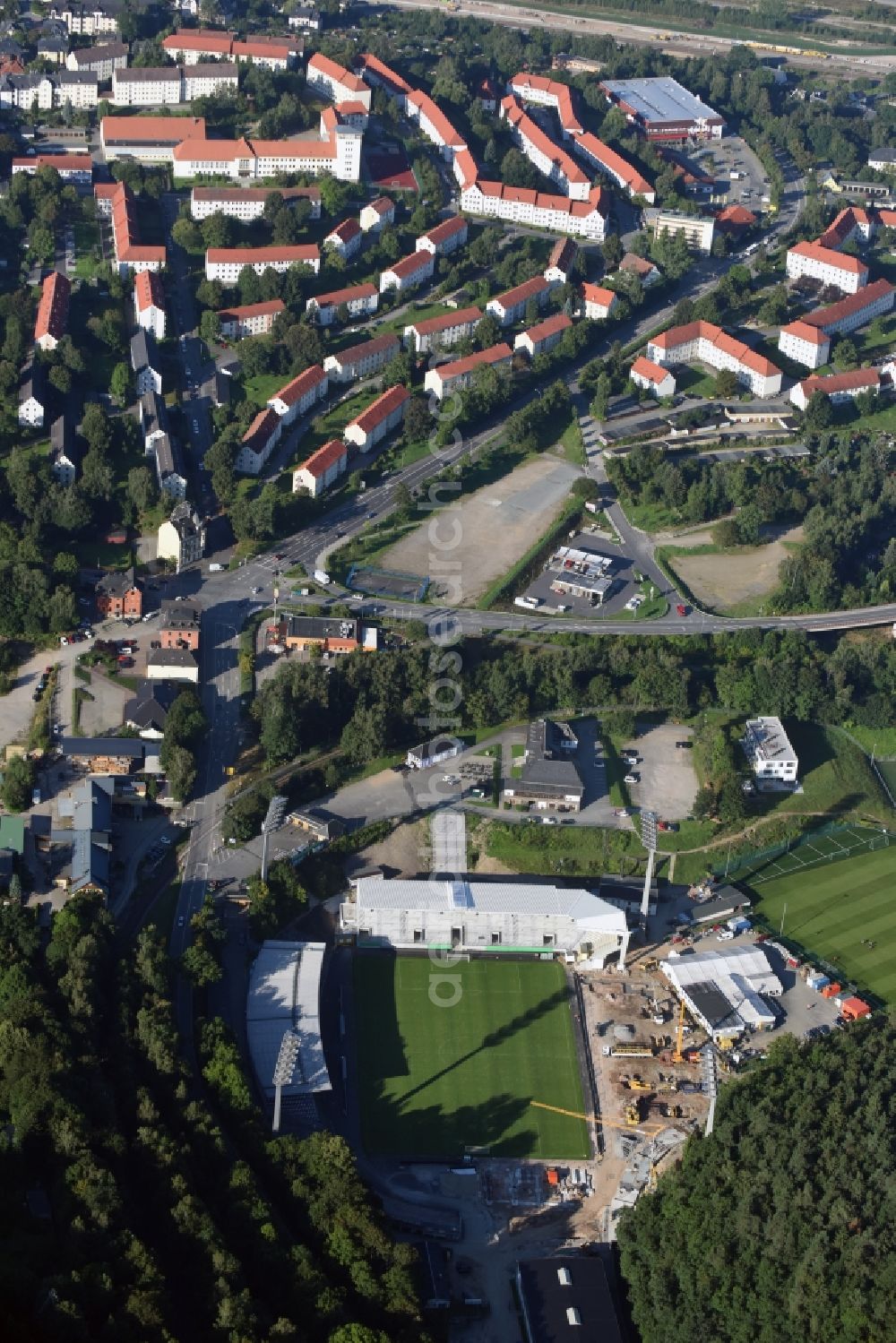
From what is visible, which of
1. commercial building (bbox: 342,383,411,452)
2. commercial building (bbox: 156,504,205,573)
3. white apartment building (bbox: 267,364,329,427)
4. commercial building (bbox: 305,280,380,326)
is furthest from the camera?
commercial building (bbox: 305,280,380,326)

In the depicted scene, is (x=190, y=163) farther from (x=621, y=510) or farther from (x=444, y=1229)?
(x=444, y=1229)

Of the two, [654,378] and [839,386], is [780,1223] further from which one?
[839,386]

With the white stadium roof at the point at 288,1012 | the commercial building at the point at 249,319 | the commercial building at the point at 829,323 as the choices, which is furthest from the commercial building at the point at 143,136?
the white stadium roof at the point at 288,1012

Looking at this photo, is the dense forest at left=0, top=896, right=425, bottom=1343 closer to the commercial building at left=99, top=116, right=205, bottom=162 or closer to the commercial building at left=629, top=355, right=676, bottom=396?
the commercial building at left=629, top=355, right=676, bottom=396

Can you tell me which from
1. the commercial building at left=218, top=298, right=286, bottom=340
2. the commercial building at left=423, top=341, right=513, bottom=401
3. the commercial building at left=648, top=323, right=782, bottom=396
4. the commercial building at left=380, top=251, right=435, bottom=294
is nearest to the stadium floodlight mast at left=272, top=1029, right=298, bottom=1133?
the commercial building at left=423, top=341, right=513, bottom=401

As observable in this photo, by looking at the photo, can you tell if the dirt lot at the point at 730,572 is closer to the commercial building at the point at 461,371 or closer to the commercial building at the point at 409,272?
the commercial building at the point at 461,371

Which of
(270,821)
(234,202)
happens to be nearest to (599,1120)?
(270,821)
